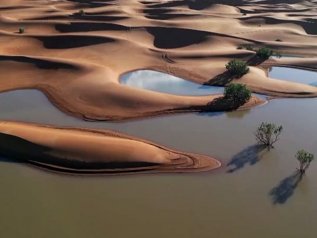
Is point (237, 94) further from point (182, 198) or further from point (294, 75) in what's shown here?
point (182, 198)

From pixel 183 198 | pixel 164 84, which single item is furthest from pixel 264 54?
pixel 183 198

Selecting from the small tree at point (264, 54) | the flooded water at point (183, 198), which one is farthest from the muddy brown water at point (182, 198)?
the small tree at point (264, 54)

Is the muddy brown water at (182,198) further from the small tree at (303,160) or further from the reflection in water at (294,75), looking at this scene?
the reflection in water at (294,75)

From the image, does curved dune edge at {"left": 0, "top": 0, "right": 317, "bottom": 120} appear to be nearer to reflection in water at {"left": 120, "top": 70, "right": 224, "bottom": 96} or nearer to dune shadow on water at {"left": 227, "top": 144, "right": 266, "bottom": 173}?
reflection in water at {"left": 120, "top": 70, "right": 224, "bottom": 96}

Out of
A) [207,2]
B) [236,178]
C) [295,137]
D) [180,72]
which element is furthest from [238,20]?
[236,178]

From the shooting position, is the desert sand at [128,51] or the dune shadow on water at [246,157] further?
the desert sand at [128,51]

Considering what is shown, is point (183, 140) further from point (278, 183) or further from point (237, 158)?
point (278, 183)
